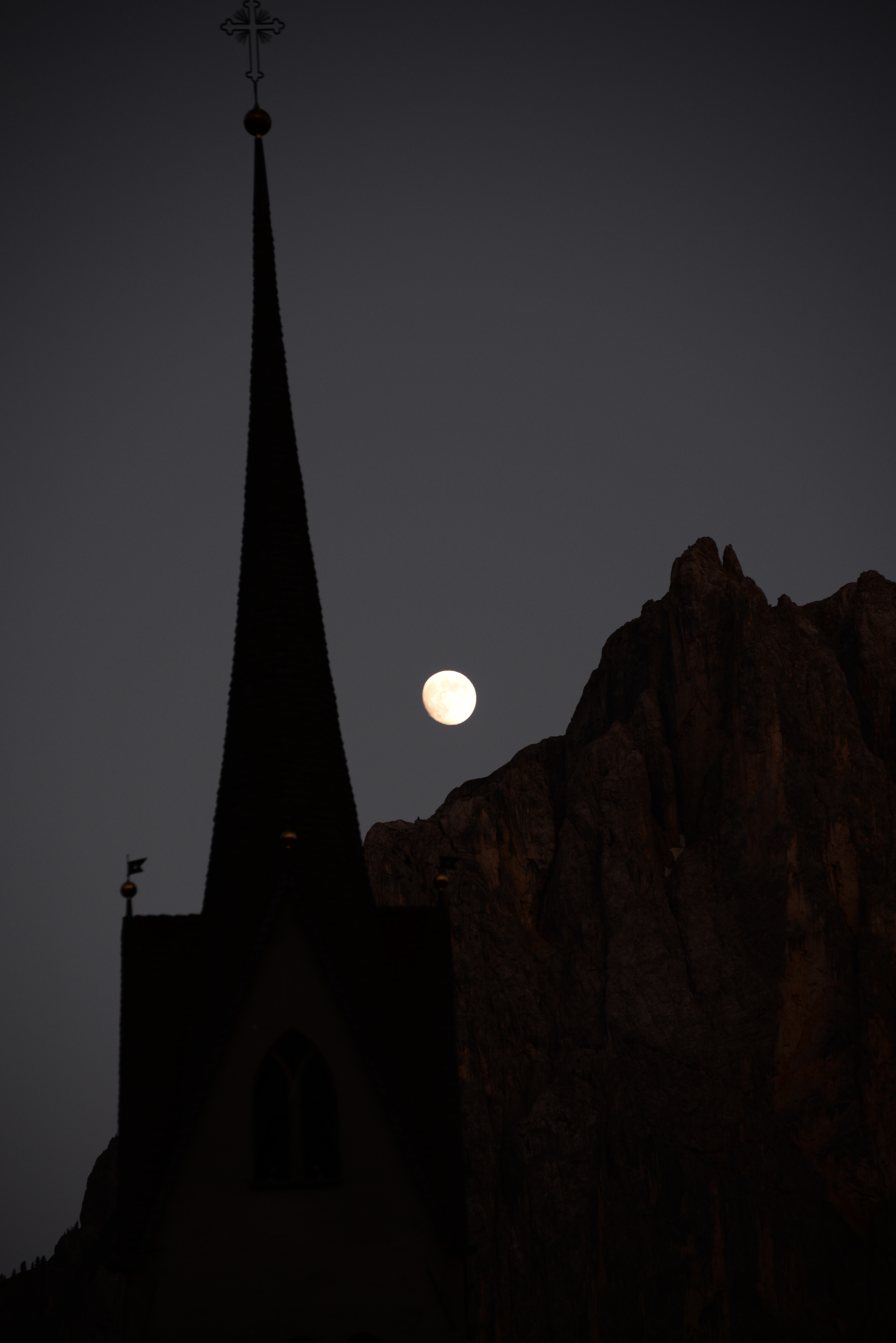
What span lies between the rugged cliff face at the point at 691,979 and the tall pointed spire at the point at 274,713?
83.9 m

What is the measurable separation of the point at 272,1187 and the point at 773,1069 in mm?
96275

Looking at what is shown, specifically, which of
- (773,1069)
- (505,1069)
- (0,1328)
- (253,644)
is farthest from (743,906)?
A: (253,644)

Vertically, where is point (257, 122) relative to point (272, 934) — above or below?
above

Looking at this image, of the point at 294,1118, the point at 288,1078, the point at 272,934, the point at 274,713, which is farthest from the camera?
the point at 274,713

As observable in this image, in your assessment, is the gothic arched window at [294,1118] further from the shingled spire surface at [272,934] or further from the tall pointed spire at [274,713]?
the tall pointed spire at [274,713]

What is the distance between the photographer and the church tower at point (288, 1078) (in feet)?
49.3

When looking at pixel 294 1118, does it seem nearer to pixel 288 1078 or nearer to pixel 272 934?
pixel 288 1078

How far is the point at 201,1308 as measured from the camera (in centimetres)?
1489

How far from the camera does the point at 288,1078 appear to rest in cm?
1578

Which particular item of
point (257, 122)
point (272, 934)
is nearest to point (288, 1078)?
point (272, 934)

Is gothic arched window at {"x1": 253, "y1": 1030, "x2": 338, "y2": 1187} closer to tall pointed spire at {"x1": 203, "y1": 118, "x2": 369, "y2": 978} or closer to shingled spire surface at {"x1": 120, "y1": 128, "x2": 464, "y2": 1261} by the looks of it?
shingled spire surface at {"x1": 120, "y1": 128, "x2": 464, "y2": 1261}

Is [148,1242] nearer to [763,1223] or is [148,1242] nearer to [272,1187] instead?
[272,1187]

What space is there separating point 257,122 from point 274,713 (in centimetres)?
915

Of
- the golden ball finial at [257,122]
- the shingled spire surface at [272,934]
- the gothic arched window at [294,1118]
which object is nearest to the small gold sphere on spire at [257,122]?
the golden ball finial at [257,122]
